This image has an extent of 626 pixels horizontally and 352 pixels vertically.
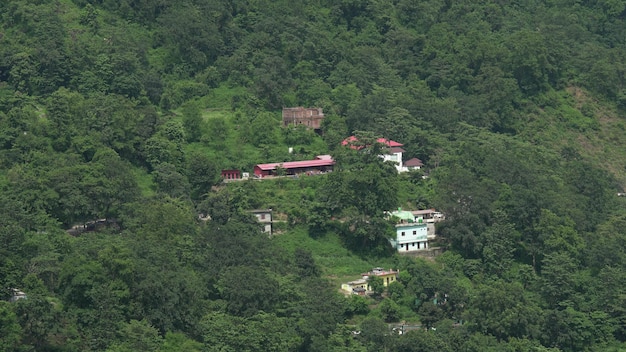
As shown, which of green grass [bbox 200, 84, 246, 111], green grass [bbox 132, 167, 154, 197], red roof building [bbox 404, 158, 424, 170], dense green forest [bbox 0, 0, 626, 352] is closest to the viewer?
dense green forest [bbox 0, 0, 626, 352]

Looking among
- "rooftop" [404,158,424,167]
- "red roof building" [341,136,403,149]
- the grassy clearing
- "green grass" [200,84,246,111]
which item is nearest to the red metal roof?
"red roof building" [341,136,403,149]

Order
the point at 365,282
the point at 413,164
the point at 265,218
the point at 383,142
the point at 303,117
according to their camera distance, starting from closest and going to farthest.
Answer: the point at 365,282 < the point at 265,218 < the point at 383,142 < the point at 413,164 < the point at 303,117

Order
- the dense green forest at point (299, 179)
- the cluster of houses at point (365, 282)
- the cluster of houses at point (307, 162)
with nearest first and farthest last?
1. the dense green forest at point (299, 179)
2. the cluster of houses at point (365, 282)
3. the cluster of houses at point (307, 162)

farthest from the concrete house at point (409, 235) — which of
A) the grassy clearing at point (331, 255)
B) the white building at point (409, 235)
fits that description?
the grassy clearing at point (331, 255)

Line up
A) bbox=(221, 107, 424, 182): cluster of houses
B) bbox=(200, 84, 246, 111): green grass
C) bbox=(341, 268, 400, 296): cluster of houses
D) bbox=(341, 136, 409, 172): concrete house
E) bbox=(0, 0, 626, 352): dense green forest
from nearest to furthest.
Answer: bbox=(0, 0, 626, 352): dense green forest, bbox=(341, 268, 400, 296): cluster of houses, bbox=(221, 107, 424, 182): cluster of houses, bbox=(341, 136, 409, 172): concrete house, bbox=(200, 84, 246, 111): green grass

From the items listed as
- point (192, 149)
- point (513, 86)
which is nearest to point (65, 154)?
point (192, 149)

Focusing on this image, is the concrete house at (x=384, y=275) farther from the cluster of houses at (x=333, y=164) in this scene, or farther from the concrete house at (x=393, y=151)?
the concrete house at (x=393, y=151)

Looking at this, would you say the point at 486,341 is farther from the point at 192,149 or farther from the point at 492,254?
the point at 192,149

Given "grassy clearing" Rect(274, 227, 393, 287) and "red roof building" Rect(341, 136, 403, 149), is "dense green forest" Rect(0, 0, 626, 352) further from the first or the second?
"red roof building" Rect(341, 136, 403, 149)

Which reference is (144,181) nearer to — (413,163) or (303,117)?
(303,117)

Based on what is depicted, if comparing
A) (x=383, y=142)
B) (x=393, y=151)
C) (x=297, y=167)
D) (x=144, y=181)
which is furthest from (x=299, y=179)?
(x=144, y=181)
